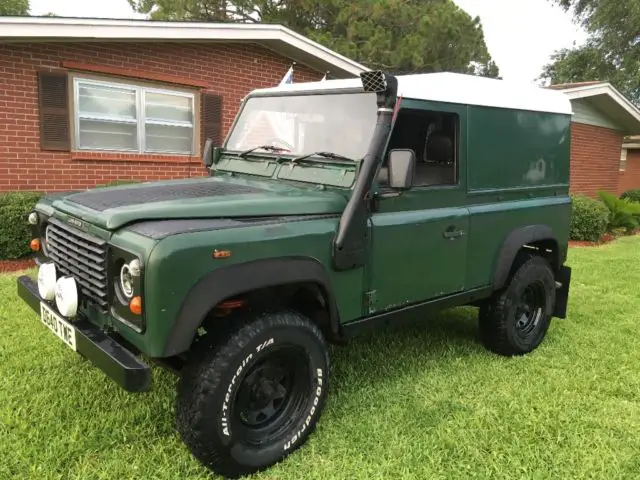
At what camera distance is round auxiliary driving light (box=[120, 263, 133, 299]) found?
256 cm

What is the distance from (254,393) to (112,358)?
0.79 meters

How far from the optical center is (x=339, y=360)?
431cm

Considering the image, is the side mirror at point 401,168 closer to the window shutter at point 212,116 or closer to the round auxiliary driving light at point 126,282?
the round auxiliary driving light at point 126,282

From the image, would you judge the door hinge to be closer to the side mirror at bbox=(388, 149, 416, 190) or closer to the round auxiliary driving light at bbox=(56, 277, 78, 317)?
the side mirror at bbox=(388, 149, 416, 190)

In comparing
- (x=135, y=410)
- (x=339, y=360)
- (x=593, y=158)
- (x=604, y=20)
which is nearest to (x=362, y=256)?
(x=339, y=360)

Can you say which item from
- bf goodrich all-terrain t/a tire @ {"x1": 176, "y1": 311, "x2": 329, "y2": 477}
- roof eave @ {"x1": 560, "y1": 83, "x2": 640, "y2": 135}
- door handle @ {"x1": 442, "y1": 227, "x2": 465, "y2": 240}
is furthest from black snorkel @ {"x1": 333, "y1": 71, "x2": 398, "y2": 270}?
roof eave @ {"x1": 560, "y1": 83, "x2": 640, "y2": 135}

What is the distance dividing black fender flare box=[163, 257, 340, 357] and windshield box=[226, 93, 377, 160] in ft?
2.78

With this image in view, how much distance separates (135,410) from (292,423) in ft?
3.38

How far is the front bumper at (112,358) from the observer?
2467 millimetres

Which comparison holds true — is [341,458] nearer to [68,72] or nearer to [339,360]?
[339,360]

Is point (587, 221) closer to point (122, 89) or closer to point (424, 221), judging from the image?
point (424, 221)

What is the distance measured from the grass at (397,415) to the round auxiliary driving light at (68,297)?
766 millimetres

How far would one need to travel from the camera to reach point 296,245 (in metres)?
2.91

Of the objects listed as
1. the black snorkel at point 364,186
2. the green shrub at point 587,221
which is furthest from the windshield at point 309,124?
the green shrub at point 587,221
